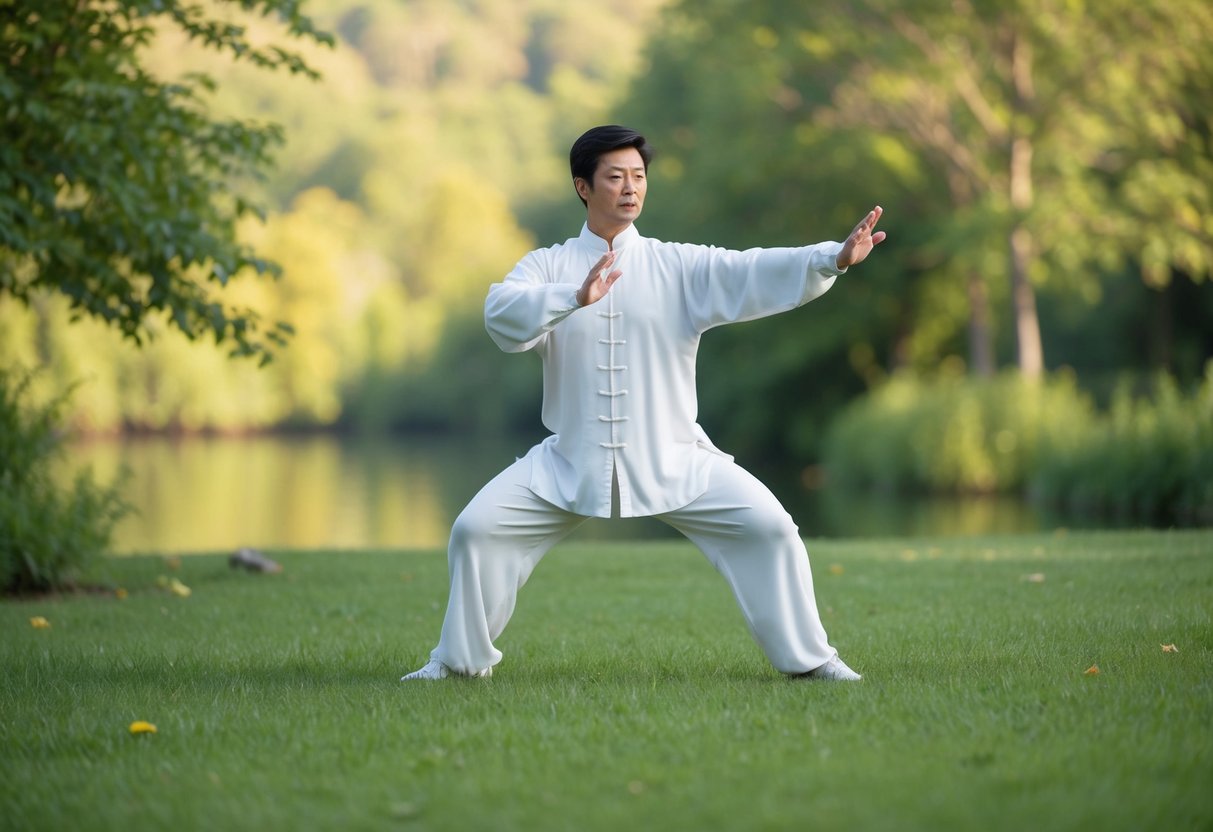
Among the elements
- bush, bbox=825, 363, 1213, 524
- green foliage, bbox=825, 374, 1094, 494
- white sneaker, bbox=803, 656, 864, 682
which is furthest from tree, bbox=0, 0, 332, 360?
green foliage, bbox=825, 374, 1094, 494

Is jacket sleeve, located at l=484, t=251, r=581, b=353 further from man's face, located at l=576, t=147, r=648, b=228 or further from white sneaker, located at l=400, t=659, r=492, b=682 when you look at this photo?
white sneaker, located at l=400, t=659, r=492, b=682

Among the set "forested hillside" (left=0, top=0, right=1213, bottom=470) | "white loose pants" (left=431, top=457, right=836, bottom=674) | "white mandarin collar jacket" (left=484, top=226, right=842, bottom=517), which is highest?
"forested hillside" (left=0, top=0, right=1213, bottom=470)

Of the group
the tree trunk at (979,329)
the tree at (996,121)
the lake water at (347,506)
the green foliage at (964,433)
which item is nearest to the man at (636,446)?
the lake water at (347,506)

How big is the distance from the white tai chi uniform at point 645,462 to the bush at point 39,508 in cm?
585

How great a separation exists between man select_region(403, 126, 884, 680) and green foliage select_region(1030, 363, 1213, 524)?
15039mm

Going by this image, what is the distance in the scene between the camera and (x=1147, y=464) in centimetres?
2100

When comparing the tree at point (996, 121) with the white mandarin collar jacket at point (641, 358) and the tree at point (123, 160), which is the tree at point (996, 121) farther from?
the white mandarin collar jacket at point (641, 358)

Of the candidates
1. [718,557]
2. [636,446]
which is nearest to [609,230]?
[636,446]

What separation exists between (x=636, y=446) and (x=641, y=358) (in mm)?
369

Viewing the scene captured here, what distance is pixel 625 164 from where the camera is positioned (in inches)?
240

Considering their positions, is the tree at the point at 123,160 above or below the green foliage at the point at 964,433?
above

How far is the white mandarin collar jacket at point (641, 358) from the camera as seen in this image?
6016mm

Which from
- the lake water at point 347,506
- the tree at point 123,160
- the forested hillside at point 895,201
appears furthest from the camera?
the forested hillside at point 895,201

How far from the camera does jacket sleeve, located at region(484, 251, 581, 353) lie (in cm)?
571
